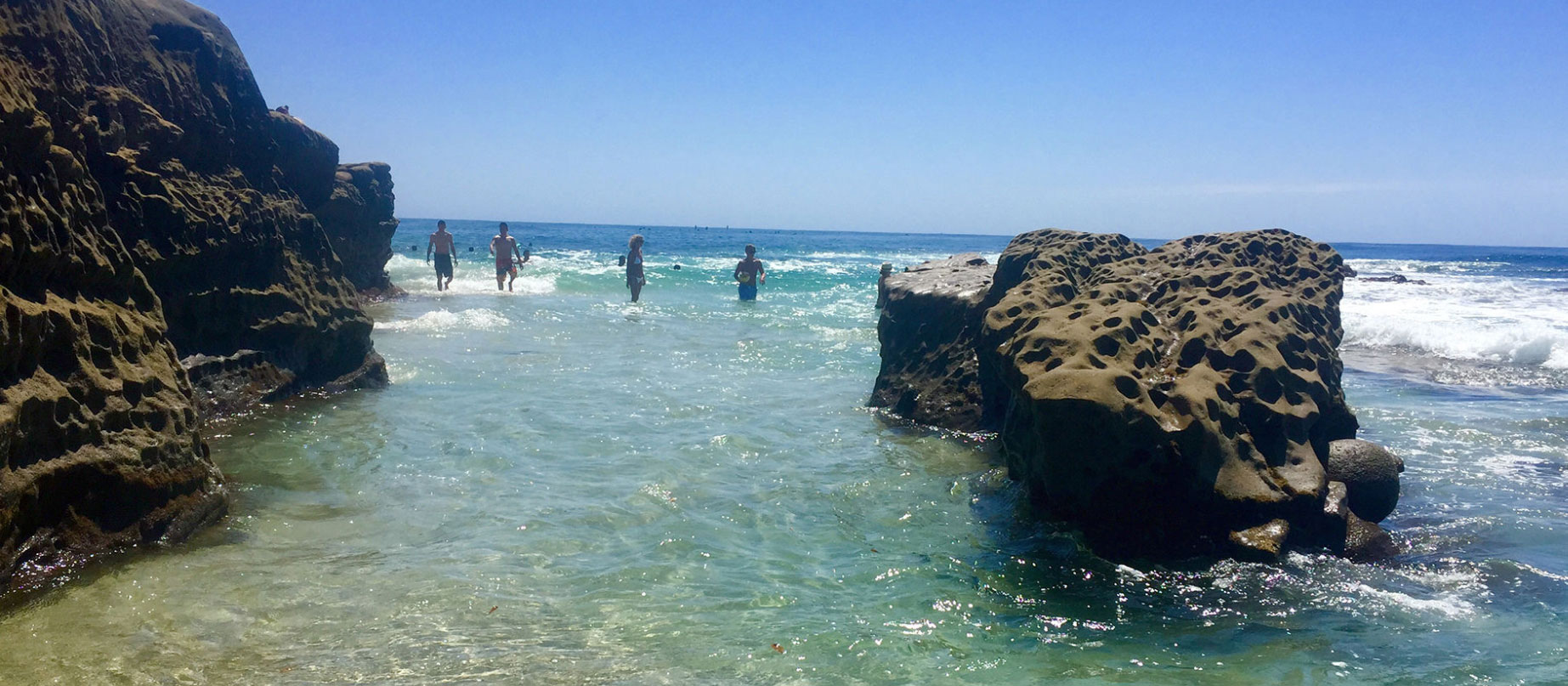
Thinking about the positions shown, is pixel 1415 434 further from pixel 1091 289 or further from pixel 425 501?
pixel 425 501

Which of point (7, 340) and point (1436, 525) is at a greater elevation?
point (7, 340)

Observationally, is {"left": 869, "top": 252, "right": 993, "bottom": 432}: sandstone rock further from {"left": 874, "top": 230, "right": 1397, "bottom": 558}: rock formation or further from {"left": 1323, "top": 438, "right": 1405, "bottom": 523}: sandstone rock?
{"left": 1323, "top": 438, "right": 1405, "bottom": 523}: sandstone rock

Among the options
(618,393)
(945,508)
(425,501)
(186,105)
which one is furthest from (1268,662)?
(186,105)

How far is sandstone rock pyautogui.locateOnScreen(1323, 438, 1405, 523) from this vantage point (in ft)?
19.0

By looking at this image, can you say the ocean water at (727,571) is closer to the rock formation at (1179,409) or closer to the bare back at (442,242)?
the rock formation at (1179,409)

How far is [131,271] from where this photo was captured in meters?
5.66

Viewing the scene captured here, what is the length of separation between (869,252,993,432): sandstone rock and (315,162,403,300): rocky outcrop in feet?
39.3

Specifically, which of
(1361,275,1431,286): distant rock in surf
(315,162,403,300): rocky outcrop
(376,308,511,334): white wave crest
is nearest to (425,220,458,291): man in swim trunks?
(315,162,403,300): rocky outcrop

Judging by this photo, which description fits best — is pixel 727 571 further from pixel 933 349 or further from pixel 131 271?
pixel 933 349

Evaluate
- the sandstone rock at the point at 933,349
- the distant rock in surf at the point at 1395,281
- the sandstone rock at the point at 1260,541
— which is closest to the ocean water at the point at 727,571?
the sandstone rock at the point at 1260,541

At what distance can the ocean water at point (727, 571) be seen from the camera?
3971mm

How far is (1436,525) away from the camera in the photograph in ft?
19.5

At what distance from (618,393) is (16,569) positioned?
5888 mm

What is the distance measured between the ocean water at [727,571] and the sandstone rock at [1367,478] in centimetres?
32
